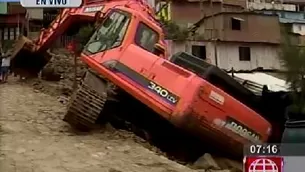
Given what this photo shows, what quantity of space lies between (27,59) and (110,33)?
5.09 meters

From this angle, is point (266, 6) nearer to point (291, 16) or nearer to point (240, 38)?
point (291, 16)

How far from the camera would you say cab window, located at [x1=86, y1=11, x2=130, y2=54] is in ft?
40.7

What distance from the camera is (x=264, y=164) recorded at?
390 cm

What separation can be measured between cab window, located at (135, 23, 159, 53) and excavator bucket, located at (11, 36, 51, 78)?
16.6 ft

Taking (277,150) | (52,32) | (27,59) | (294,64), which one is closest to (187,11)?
(27,59)

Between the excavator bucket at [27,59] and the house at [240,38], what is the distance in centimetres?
1292

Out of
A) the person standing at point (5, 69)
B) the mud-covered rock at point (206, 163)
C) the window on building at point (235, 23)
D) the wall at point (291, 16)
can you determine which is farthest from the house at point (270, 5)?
the mud-covered rock at point (206, 163)

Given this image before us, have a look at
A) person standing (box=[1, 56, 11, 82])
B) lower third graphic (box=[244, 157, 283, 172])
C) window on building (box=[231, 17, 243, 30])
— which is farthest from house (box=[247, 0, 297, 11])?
lower third graphic (box=[244, 157, 283, 172])

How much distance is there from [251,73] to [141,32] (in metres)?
15.2

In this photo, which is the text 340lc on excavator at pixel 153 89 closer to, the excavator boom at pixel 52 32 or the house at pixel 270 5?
the excavator boom at pixel 52 32

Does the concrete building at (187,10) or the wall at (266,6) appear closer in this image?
the concrete building at (187,10)

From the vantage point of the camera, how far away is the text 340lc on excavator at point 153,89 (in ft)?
36.7

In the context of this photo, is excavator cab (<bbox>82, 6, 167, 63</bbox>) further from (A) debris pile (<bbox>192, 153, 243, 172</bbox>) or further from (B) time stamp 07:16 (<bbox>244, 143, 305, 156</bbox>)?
(B) time stamp 07:16 (<bbox>244, 143, 305, 156</bbox>)

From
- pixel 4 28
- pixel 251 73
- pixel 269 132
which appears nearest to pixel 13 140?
pixel 269 132
